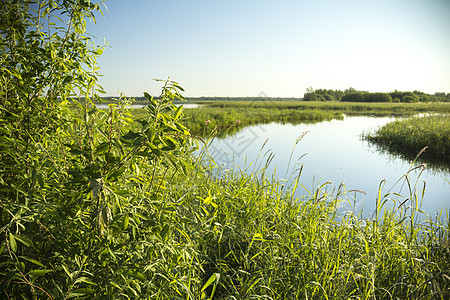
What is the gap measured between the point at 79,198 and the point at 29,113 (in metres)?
0.73

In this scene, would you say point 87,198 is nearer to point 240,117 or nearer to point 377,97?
point 240,117

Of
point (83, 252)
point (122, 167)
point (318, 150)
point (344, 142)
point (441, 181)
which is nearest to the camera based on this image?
point (122, 167)

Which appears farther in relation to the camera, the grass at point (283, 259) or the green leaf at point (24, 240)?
the grass at point (283, 259)

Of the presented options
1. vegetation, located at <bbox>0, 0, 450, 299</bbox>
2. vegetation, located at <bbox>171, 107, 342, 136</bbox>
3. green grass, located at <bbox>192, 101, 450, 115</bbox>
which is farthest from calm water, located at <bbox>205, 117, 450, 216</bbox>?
green grass, located at <bbox>192, 101, 450, 115</bbox>

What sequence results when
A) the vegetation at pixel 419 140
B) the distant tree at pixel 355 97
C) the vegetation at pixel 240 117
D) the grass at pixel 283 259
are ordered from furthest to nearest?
the distant tree at pixel 355 97 < the vegetation at pixel 240 117 < the vegetation at pixel 419 140 < the grass at pixel 283 259

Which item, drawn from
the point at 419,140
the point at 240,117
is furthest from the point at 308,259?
the point at 240,117

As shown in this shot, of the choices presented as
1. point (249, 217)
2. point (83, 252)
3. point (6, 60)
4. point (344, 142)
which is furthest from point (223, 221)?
point (344, 142)

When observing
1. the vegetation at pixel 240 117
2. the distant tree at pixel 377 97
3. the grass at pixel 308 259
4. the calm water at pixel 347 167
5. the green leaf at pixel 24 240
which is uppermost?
the distant tree at pixel 377 97

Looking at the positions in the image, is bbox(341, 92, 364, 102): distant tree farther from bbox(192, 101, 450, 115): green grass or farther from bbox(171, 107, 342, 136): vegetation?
bbox(171, 107, 342, 136): vegetation

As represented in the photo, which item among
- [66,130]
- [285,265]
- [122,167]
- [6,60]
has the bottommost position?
[285,265]

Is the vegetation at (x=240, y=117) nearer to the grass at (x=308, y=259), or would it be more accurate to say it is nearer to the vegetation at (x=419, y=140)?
the vegetation at (x=419, y=140)

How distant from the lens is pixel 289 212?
2.93 meters

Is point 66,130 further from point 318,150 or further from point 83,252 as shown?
point 318,150

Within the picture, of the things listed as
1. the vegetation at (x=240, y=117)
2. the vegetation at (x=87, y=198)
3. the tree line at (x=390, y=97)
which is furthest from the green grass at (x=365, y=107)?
the vegetation at (x=87, y=198)
